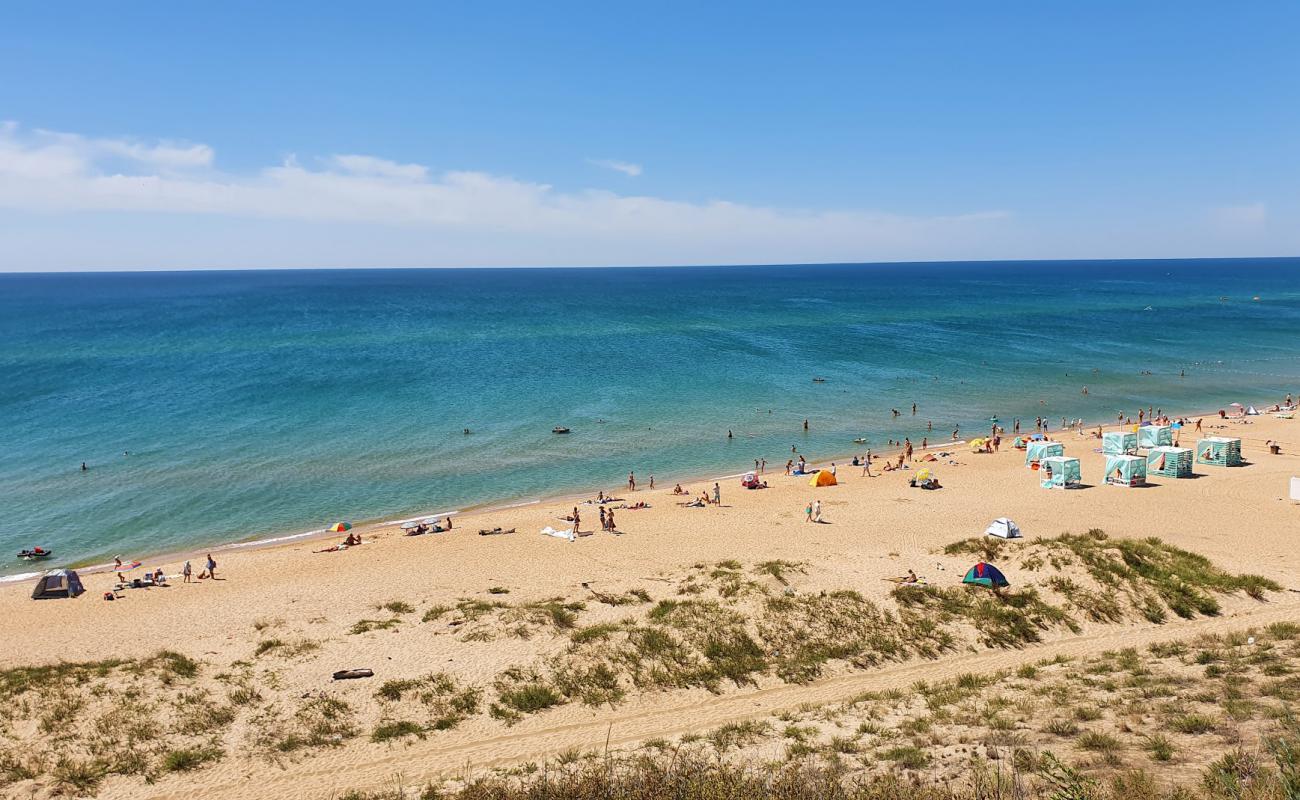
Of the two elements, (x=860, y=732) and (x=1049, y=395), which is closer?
(x=860, y=732)

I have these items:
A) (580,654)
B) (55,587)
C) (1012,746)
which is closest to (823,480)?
(580,654)

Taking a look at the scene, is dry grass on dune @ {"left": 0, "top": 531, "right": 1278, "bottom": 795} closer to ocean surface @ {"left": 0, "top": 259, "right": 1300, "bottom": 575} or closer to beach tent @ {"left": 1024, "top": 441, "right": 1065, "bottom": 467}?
beach tent @ {"left": 1024, "top": 441, "right": 1065, "bottom": 467}

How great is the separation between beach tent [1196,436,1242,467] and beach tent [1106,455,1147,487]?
20.8 feet

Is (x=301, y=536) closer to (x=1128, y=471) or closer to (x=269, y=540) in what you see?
(x=269, y=540)

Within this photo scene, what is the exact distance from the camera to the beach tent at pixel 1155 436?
38.9 meters

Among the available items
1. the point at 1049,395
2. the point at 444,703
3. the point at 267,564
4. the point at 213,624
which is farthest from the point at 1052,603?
the point at 1049,395

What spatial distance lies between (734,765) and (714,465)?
3120cm

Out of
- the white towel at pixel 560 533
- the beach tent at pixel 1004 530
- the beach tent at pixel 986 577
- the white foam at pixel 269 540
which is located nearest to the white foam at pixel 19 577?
the white foam at pixel 269 540

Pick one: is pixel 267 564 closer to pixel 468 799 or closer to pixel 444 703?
pixel 444 703

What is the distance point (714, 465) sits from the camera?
42.8 meters

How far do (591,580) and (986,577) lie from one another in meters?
12.2

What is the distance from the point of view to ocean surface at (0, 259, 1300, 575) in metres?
36.8

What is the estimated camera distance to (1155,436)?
39.6 metres

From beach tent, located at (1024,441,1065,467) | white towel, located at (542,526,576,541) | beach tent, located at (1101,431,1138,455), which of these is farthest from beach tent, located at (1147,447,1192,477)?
white towel, located at (542,526,576,541)
